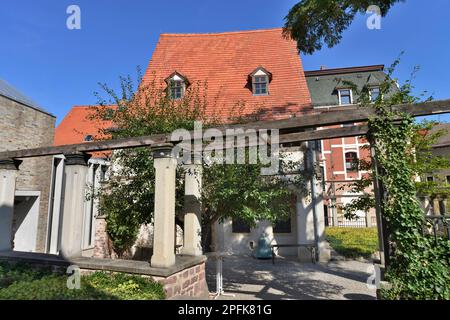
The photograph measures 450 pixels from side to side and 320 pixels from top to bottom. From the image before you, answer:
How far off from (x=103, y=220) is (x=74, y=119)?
1483 cm

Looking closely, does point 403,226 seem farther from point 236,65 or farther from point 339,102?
point 339,102

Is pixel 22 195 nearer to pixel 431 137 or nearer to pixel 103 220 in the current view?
pixel 103 220

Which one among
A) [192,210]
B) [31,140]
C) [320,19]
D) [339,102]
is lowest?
[192,210]

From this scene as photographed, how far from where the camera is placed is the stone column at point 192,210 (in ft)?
20.0

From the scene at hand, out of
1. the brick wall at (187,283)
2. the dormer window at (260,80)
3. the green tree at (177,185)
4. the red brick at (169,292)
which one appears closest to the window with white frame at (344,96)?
the dormer window at (260,80)

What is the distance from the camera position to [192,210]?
6.20 metres

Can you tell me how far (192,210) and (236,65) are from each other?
1042cm

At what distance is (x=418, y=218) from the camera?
3.84m

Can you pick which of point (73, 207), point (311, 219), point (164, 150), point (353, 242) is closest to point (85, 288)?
point (73, 207)

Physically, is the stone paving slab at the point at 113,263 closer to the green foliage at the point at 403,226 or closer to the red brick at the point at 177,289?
the red brick at the point at 177,289

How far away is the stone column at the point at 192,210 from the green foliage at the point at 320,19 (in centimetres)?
418

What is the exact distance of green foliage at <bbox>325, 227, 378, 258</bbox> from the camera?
37.0 feet

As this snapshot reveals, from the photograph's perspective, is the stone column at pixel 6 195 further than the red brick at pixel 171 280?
Yes
